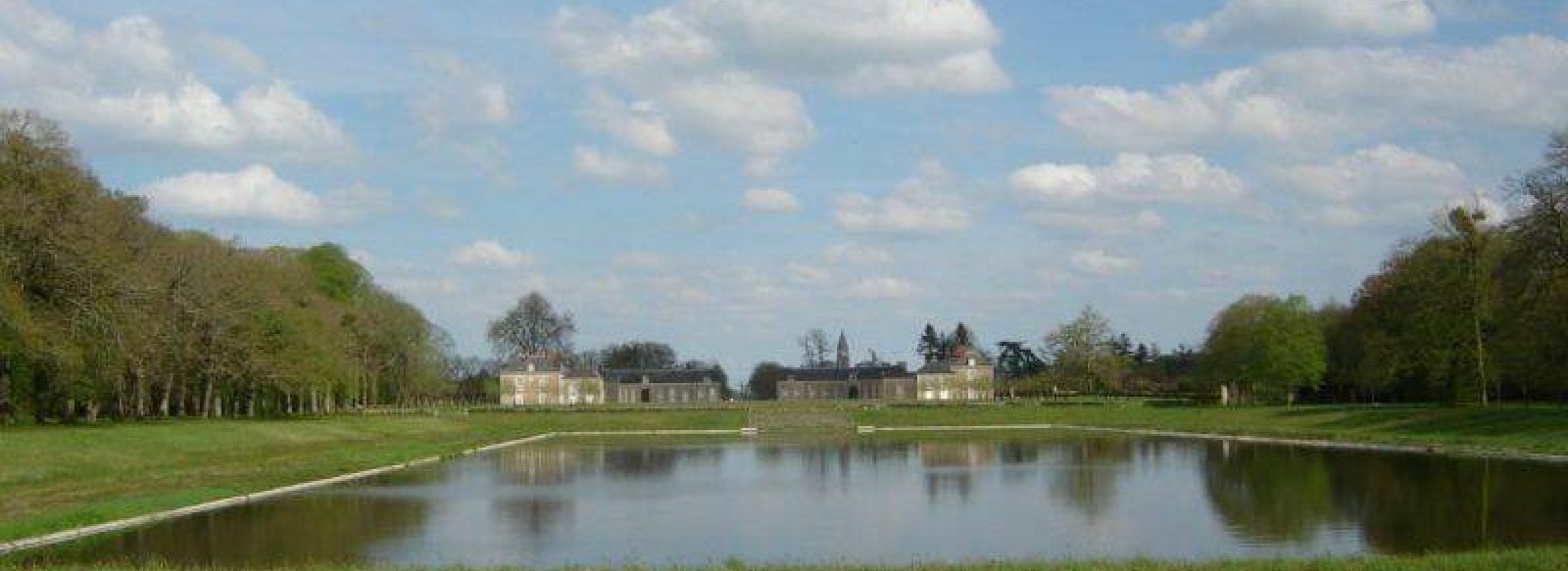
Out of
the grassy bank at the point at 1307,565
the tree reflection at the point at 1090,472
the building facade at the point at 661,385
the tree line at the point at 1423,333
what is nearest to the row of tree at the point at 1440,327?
the tree line at the point at 1423,333

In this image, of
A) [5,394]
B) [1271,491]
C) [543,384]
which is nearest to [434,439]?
[5,394]

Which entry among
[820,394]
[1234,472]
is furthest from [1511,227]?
[820,394]

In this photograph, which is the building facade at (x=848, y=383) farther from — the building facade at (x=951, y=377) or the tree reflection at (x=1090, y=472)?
the tree reflection at (x=1090, y=472)

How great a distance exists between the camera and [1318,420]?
2534 inches

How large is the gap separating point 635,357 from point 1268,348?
10815cm

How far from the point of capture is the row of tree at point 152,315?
1772 inches

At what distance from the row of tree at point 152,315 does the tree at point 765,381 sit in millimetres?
77984

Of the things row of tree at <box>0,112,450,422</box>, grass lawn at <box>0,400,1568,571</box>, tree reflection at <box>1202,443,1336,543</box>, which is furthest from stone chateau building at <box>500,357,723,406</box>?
tree reflection at <box>1202,443,1336,543</box>

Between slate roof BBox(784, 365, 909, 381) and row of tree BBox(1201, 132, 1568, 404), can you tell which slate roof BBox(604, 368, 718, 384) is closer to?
slate roof BBox(784, 365, 909, 381)

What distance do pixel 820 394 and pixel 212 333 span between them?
107014mm

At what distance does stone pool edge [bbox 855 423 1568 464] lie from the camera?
40938 millimetres

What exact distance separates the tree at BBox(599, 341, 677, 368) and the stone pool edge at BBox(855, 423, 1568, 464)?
101329mm

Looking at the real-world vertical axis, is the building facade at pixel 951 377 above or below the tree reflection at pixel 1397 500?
above

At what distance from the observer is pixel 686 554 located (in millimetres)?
22719
